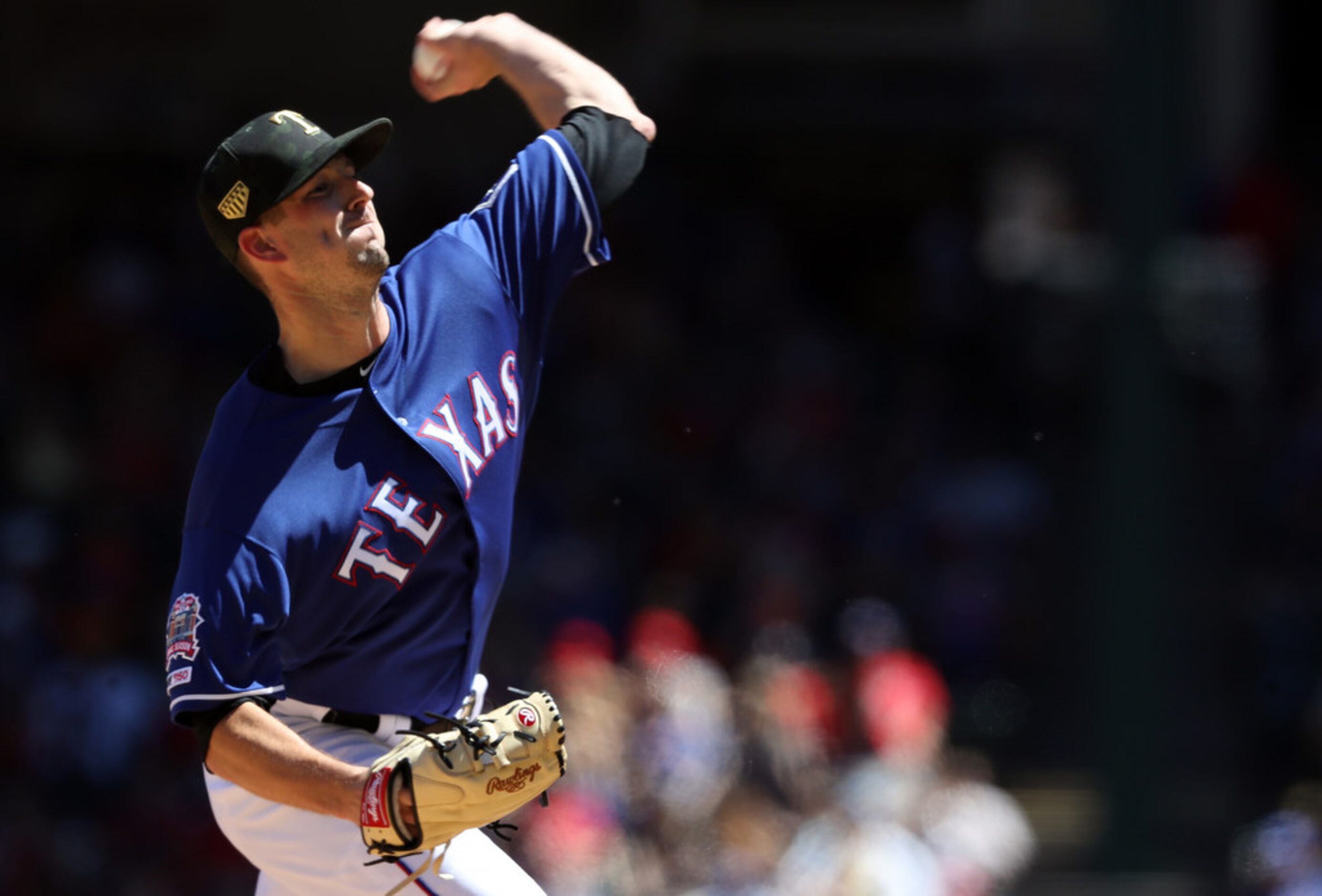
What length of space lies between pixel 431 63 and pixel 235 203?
678mm

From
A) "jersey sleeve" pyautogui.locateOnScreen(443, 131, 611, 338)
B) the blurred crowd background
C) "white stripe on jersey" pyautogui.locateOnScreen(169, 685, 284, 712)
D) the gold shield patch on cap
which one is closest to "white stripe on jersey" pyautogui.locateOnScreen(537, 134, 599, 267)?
"jersey sleeve" pyautogui.locateOnScreen(443, 131, 611, 338)

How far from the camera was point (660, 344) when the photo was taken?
32.7 ft

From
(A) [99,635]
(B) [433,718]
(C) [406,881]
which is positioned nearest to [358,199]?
(B) [433,718]

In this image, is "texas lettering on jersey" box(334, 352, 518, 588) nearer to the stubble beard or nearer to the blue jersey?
the blue jersey

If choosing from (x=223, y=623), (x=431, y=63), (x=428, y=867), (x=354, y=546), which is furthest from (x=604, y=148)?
(x=428, y=867)

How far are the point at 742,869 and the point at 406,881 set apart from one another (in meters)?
4.47

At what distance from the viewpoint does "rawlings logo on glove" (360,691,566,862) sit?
244 centimetres

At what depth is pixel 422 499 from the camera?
273 centimetres

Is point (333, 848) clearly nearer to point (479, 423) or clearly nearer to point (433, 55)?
point (479, 423)

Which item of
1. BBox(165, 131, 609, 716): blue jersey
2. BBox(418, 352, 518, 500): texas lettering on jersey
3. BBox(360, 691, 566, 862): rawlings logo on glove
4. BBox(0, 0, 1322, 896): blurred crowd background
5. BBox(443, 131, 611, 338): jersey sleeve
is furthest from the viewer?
BBox(0, 0, 1322, 896): blurred crowd background

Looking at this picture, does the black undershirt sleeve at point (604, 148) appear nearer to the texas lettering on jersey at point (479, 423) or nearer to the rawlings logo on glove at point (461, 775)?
the texas lettering on jersey at point (479, 423)

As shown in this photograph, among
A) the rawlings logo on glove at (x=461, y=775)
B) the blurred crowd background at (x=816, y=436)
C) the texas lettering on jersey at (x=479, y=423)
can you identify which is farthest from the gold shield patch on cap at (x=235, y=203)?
the blurred crowd background at (x=816, y=436)

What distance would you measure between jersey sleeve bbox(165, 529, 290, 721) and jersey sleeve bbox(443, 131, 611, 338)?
701 millimetres

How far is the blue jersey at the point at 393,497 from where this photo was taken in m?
2.57
